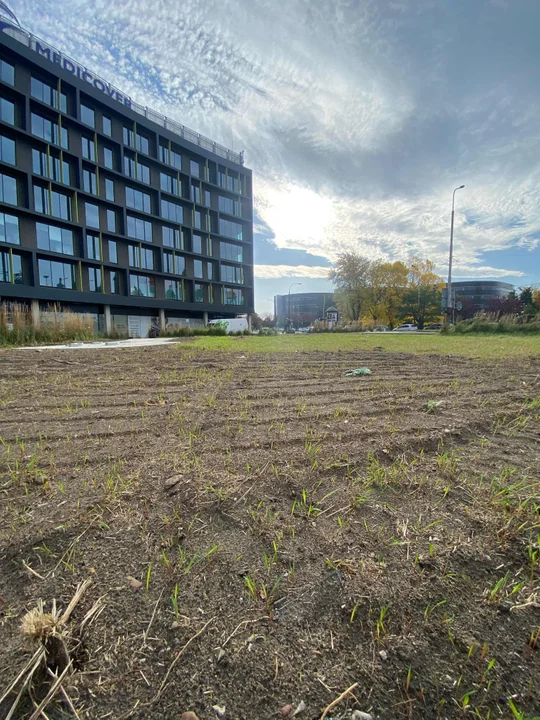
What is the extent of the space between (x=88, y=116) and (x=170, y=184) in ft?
25.7

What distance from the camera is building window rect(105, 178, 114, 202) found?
26422 mm

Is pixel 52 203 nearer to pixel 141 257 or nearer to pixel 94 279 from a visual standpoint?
pixel 94 279

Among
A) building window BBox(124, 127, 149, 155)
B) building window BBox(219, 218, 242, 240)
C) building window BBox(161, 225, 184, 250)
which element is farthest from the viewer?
building window BBox(219, 218, 242, 240)

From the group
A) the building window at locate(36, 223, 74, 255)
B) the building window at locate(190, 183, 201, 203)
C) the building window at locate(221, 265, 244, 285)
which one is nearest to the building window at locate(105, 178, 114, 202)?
the building window at locate(36, 223, 74, 255)

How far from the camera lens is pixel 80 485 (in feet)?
5.50

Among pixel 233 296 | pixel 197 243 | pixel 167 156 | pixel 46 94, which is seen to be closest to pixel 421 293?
pixel 233 296

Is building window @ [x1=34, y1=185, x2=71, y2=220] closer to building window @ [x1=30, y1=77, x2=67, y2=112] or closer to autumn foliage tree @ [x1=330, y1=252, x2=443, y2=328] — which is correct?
building window @ [x1=30, y1=77, x2=67, y2=112]

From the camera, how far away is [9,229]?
2100cm

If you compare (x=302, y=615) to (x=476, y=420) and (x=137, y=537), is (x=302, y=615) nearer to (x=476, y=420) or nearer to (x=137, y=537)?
(x=137, y=537)

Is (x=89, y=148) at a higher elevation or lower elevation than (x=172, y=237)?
higher

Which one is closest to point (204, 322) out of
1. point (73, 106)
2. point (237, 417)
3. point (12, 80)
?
point (73, 106)

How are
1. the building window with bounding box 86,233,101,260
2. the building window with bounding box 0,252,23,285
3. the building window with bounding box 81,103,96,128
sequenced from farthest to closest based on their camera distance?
the building window with bounding box 86,233,101,260
the building window with bounding box 81,103,96,128
the building window with bounding box 0,252,23,285

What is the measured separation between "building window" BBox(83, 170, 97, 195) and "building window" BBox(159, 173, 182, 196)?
6276 millimetres

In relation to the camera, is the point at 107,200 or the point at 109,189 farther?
the point at 109,189
